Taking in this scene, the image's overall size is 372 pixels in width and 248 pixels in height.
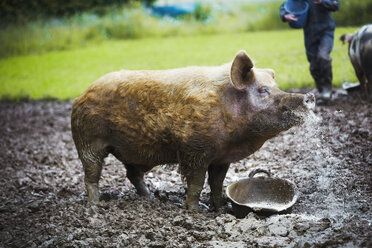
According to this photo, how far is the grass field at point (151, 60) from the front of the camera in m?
7.06

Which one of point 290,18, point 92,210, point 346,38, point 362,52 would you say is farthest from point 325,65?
point 92,210

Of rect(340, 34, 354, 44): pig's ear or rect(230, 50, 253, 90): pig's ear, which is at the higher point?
rect(230, 50, 253, 90): pig's ear

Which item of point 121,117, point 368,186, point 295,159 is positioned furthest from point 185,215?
point 295,159

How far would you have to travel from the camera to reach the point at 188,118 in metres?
3.51

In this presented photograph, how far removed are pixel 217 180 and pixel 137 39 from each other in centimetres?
714

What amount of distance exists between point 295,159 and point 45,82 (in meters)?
6.60

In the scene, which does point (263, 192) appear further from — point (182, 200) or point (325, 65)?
point (325, 65)

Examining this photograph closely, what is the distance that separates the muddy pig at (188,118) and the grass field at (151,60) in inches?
124

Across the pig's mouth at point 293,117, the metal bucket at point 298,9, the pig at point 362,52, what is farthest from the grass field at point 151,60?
the pig's mouth at point 293,117

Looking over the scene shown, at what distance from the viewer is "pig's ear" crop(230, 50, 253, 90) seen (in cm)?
345

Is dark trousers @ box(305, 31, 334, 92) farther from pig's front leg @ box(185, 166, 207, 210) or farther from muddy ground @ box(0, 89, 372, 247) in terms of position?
pig's front leg @ box(185, 166, 207, 210)

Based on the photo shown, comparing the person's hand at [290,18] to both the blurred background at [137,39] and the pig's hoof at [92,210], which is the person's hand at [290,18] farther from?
the pig's hoof at [92,210]

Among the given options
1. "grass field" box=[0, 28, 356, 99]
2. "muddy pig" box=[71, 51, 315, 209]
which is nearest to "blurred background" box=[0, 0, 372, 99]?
"grass field" box=[0, 28, 356, 99]

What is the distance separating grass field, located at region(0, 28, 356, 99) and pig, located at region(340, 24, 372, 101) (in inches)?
22.6
